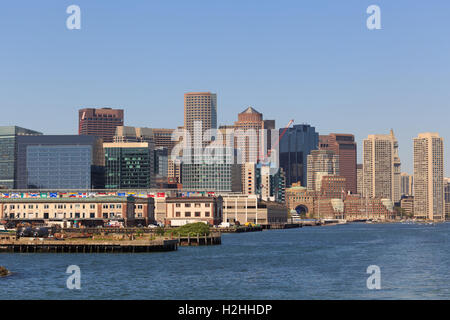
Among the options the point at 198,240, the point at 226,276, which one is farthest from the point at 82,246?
the point at 226,276

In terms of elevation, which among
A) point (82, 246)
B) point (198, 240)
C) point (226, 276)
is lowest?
point (198, 240)

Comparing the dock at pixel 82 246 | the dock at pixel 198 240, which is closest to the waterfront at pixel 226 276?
the dock at pixel 82 246

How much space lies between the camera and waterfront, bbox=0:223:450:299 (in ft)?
267

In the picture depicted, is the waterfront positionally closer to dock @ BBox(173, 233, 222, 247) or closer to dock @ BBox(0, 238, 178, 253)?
dock @ BBox(0, 238, 178, 253)

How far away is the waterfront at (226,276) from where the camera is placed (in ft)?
267

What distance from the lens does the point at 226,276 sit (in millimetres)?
99188

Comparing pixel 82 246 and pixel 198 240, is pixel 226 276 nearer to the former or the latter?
pixel 82 246

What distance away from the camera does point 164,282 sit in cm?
9194

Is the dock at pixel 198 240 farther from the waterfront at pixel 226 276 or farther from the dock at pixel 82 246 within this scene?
the waterfront at pixel 226 276

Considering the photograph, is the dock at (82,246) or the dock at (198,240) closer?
the dock at (82,246)

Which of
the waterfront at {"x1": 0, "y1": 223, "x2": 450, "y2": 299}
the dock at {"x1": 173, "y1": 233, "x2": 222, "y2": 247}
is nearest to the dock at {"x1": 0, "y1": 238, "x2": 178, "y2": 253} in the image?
the waterfront at {"x1": 0, "y1": 223, "x2": 450, "y2": 299}
